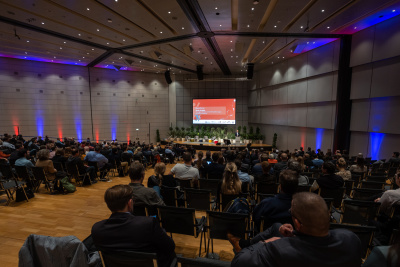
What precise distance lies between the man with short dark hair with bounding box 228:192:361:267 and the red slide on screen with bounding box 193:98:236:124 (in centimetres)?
1737

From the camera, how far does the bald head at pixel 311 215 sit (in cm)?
109

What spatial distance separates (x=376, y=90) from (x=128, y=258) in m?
10.8

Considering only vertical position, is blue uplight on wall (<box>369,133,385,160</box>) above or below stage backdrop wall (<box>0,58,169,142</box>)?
below

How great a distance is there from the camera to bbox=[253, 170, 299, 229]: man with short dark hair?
199 cm

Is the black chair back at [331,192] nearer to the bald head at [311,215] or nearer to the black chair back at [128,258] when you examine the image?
the bald head at [311,215]

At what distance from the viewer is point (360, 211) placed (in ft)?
9.32

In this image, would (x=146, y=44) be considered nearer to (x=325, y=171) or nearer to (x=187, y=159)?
(x=187, y=159)

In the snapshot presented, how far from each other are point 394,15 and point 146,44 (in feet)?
35.4

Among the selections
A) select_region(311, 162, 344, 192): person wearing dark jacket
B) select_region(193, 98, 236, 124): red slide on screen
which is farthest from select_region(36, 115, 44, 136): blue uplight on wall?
select_region(311, 162, 344, 192): person wearing dark jacket

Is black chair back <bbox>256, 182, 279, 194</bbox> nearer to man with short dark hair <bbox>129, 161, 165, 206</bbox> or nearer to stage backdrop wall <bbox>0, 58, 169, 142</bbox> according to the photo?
man with short dark hair <bbox>129, 161, 165, 206</bbox>

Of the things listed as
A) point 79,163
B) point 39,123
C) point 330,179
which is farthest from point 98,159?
point 39,123

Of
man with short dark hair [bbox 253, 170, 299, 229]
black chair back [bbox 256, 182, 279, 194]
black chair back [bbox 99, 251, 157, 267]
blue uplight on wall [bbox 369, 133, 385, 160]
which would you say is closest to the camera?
black chair back [bbox 99, 251, 157, 267]

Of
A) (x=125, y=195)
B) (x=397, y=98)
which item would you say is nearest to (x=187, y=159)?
(x=125, y=195)

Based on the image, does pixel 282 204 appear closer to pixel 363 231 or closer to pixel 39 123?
pixel 363 231
